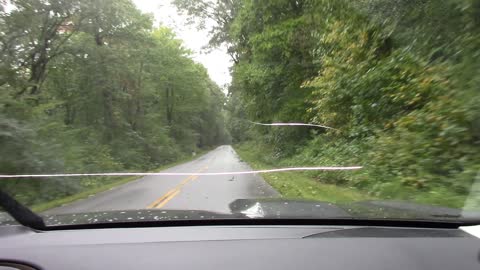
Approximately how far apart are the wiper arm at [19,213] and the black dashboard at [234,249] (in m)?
0.06

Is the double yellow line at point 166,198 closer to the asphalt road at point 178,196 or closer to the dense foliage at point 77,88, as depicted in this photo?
the asphalt road at point 178,196

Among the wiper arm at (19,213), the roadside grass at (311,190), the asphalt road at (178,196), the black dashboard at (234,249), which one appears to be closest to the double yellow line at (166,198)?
the asphalt road at (178,196)

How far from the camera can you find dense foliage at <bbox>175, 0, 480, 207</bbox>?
8055 mm

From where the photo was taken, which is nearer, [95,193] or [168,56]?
[95,193]

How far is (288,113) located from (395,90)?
1031cm

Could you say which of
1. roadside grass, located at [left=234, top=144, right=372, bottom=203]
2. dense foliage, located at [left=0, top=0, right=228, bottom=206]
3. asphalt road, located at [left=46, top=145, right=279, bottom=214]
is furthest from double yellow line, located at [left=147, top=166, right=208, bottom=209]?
dense foliage, located at [left=0, top=0, right=228, bottom=206]

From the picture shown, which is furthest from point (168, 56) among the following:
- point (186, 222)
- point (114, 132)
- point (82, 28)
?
point (186, 222)

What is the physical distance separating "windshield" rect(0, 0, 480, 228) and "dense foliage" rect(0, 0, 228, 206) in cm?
8

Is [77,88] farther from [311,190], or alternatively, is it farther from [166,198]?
[311,190]

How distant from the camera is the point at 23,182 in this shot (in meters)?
12.8

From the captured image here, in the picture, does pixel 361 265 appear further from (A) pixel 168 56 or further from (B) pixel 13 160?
(A) pixel 168 56

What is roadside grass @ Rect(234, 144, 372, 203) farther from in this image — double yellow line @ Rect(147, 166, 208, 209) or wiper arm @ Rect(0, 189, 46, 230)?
wiper arm @ Rect(0, 189, 46, 230)

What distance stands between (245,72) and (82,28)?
29.2 ft

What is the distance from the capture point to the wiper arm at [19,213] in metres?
2.64
